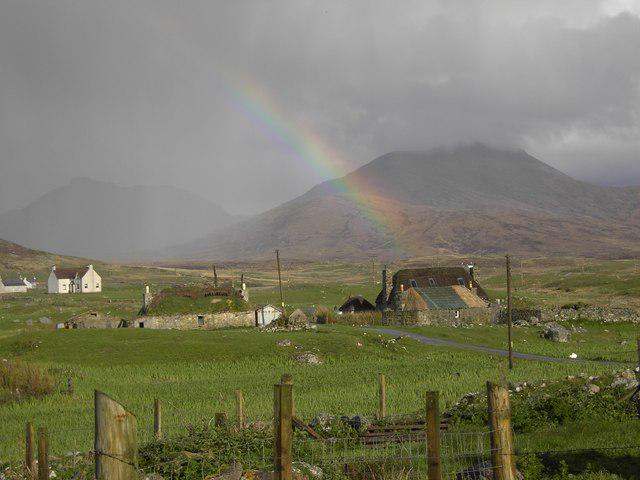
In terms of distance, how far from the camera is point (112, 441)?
691cm

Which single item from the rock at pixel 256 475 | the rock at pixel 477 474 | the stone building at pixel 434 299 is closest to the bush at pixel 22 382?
the rock at pixel 256 475

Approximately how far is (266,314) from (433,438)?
73.6 meters

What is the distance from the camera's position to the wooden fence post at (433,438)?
925 cm

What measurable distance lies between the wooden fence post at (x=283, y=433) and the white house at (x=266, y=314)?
240 ft

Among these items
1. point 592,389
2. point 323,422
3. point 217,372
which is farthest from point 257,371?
point 592,389

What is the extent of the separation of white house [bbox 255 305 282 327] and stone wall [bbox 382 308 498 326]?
1439 centimetres

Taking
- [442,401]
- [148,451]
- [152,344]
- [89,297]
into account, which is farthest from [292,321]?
[89,297]

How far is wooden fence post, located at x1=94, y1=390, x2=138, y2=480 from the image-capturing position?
690cm

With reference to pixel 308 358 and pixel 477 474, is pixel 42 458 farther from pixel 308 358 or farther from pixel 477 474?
pixel 308 358

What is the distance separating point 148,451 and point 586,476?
34.3 ft

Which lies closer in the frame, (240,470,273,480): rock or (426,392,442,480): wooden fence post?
(426,392,442,480): wooden fence post

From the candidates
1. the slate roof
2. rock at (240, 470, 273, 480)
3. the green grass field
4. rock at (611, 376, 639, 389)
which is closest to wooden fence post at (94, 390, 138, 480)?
rock at (240, 470, 273, 480)

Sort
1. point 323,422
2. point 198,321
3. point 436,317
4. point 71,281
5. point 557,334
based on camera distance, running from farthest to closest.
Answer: point 71,281 → point 436,317 → point 198,321 → point 557,334 → point 323,422

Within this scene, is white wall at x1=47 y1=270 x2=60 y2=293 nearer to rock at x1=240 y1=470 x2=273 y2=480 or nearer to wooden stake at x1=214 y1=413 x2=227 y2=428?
wooden stake at x1=214 y1=413 x2=227 y2=428
